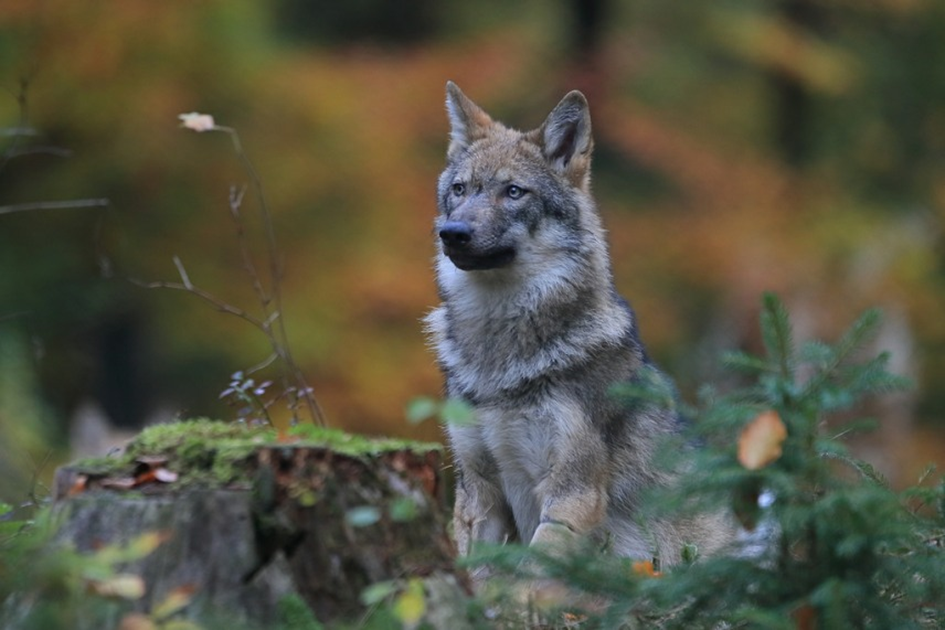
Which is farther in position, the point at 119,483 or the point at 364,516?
the point at 119,483

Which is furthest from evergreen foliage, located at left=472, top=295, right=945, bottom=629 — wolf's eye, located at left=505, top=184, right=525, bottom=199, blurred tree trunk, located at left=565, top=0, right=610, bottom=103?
blurred tree trunk, located at left=565, top=0, right=610, bottom=103

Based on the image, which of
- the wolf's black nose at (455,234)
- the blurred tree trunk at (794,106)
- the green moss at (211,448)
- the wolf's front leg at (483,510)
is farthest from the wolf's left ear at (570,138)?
the blurred tree trunk at (794,106)

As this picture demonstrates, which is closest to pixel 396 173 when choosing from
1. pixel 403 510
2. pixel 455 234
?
pixel 455 234

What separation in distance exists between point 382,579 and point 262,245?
9.63m

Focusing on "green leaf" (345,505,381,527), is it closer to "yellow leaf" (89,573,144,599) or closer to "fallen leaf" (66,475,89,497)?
"yellow leaf" (89,573,144,599)

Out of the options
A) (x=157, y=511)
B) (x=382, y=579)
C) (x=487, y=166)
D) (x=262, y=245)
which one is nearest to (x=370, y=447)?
(x=382, y=579)

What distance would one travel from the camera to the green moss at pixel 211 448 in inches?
151

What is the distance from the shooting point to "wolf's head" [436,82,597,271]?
6.15 m

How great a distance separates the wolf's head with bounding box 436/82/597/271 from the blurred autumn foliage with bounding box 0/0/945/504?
9.13ft

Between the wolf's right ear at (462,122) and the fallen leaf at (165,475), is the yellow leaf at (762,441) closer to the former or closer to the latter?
the fallen leaf at (165,475)

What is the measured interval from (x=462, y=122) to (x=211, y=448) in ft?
10.8

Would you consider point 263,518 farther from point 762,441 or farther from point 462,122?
point 462,122

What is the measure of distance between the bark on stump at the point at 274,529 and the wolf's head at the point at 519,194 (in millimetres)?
2247

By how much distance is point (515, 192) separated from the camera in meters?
6.38
